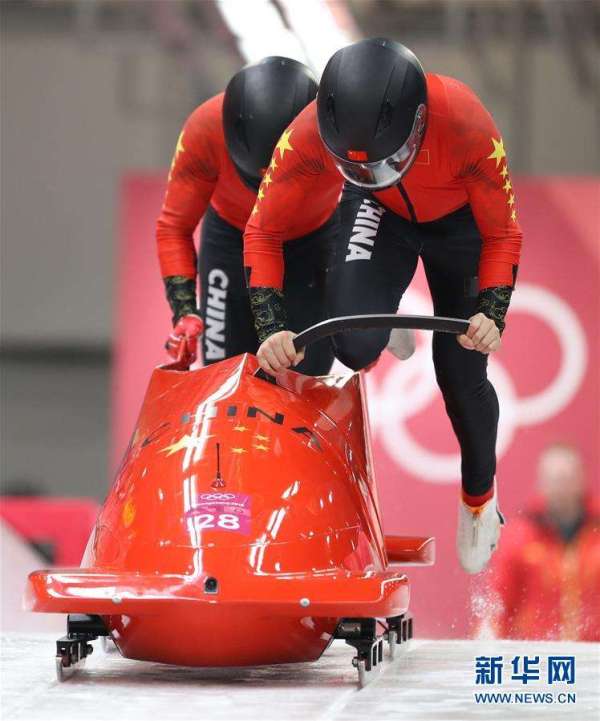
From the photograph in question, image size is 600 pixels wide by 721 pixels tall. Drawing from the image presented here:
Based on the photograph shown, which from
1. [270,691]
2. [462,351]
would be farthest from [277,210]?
[270,691]

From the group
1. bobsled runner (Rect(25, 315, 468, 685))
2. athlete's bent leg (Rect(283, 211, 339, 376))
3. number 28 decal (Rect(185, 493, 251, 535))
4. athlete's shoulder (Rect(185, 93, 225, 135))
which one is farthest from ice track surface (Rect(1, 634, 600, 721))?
athlete's shoulder (Rect(185, 93, 225, 135))

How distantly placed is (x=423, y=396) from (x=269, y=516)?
4.08m

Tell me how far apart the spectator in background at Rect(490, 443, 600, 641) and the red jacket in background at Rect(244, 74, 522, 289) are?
5.59 ft

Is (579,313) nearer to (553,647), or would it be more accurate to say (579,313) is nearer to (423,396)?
(423,396)

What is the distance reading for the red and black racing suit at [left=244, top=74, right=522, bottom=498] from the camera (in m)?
3.57

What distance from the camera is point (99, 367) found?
12602mm

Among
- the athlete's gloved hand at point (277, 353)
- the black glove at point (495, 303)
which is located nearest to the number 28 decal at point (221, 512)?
the athlete's gloved hand at point (277, 353)

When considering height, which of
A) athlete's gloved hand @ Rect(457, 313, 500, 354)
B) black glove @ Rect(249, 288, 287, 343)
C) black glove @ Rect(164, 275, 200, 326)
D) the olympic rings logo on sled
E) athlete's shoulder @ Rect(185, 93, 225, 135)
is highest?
athlete's shoulder @ Rect(185, 93, 225, 135)

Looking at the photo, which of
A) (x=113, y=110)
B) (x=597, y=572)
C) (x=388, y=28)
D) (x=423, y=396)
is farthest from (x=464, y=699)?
(x=113, y=110)

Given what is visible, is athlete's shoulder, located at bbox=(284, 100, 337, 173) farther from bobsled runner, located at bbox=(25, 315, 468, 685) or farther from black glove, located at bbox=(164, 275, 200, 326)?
black glove, located at bbox=(164, 275, 200, 326)

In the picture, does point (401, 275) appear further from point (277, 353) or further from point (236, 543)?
point (236, 543)

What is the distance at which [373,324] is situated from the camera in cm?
347

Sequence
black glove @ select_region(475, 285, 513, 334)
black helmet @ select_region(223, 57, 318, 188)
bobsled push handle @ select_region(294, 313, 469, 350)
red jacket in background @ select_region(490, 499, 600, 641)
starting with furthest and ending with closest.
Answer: red jacket in background @ select_region(490, 499, 600, 641), black helmet @ select_region(223, 57, 318, 188), black glove @ select_region(475, 285, 513, 334), bobsled push handle @ select_region(294, 313, 469, 350)

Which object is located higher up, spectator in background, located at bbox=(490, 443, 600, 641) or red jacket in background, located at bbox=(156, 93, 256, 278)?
red jacket in background, located at bbox=(156, 93, 256, 278)
